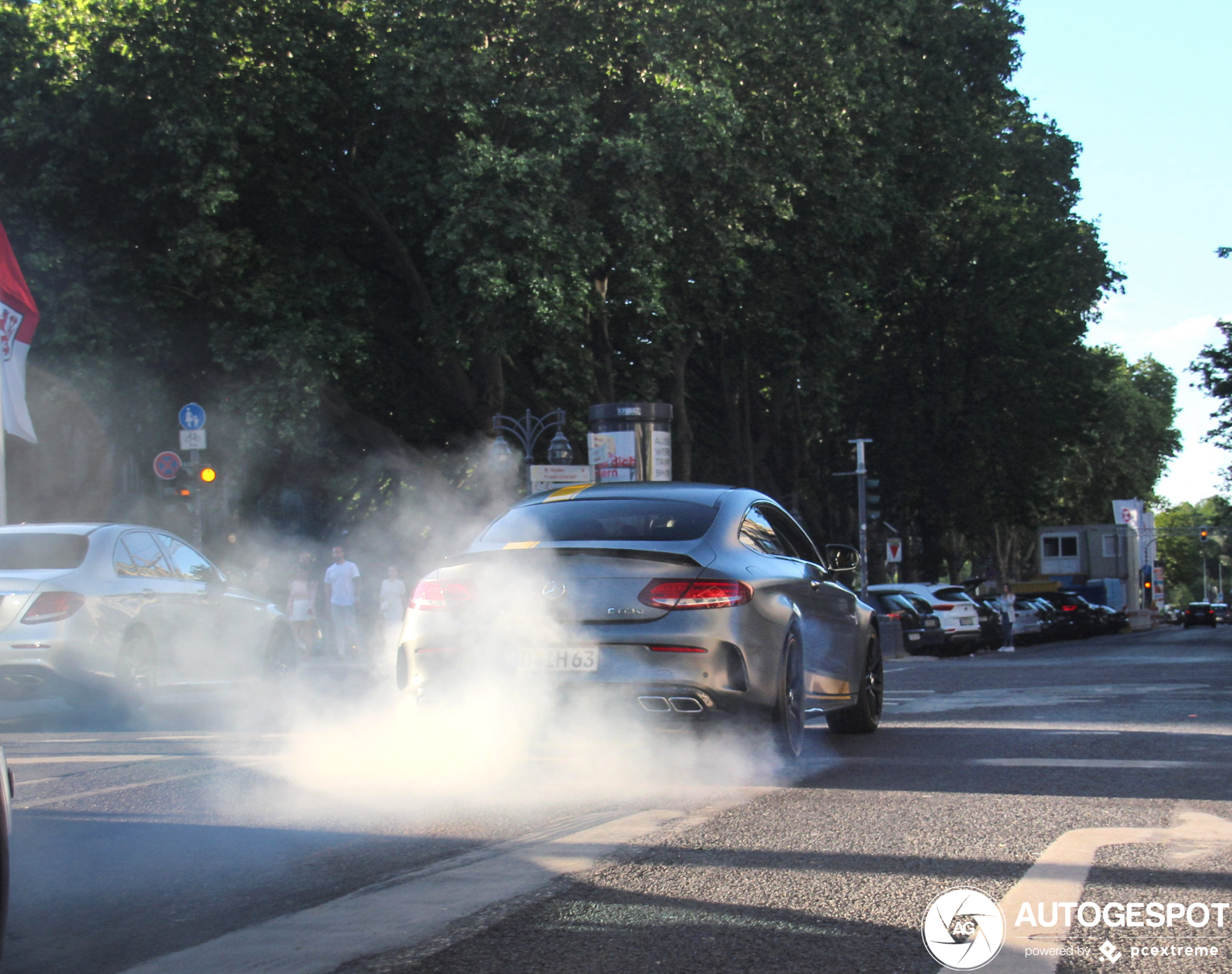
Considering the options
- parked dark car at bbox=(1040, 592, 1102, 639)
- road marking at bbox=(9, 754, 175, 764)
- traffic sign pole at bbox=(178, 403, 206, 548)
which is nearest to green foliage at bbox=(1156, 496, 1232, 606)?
parked dark car at bbox=(1040, 592, 1102, 639)

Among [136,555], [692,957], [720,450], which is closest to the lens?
[692,957]

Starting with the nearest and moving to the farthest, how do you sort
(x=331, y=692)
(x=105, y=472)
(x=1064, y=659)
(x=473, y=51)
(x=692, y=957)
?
(x=692, y=957)
(x=331, y=692)
(x=1064, y=659)
(x=473, y=51)
(x=105, y=472)

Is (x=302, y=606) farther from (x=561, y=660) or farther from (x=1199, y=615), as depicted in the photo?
(x=1199, y=615)

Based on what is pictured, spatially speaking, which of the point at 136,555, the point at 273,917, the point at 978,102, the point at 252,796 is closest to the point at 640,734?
the point at 252,796

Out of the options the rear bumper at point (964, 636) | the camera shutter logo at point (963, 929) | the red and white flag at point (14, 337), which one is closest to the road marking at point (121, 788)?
the camera shutter logo at point (963, 929)

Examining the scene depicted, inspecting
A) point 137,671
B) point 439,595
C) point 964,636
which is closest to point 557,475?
point 964,636

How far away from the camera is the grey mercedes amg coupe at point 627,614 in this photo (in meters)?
7.16

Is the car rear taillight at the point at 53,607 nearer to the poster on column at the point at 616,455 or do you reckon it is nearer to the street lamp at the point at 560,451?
the poster on column at the point at 616,455

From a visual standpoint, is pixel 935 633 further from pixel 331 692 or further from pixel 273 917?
pixel 273 917

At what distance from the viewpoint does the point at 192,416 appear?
69.7 feet

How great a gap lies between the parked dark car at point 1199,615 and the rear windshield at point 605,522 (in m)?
72.6

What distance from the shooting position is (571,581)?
733 cm

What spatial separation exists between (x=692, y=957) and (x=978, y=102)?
118ft

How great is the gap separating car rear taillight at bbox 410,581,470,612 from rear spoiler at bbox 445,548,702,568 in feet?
0.44
